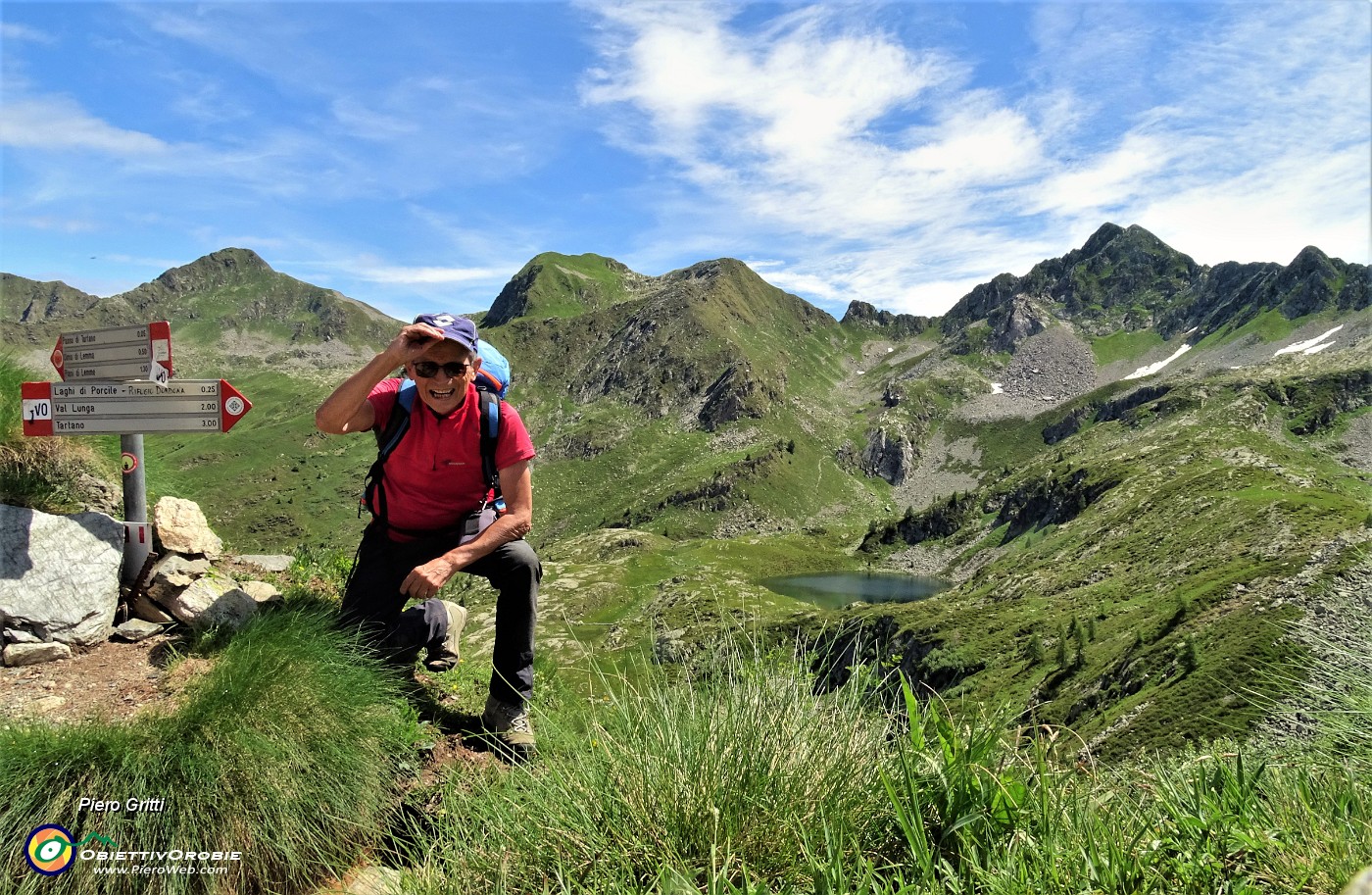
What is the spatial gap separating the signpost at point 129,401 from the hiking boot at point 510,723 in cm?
434

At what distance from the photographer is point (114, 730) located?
4266mm

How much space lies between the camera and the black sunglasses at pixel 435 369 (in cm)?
597

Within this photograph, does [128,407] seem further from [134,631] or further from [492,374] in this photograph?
[492,374]

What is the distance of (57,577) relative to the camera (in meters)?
6.89

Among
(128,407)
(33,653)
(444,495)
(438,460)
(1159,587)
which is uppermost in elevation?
(128,407)

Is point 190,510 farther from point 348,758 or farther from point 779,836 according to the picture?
point 779,836

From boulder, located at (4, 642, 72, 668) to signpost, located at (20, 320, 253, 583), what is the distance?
0.98m

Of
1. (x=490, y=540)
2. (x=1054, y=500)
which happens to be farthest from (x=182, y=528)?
(x=1054, y=500)

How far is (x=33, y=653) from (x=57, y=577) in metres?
0.79

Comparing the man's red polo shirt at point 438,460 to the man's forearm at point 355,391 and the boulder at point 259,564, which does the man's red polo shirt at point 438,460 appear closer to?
the man's forearm at point 355,391

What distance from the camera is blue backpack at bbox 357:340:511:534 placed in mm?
6289

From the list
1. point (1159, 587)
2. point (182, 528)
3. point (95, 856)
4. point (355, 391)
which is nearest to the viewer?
point (95, 856)

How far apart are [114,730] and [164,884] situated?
3.26 feet

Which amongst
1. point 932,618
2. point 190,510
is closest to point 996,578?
Answer: point 932,618
